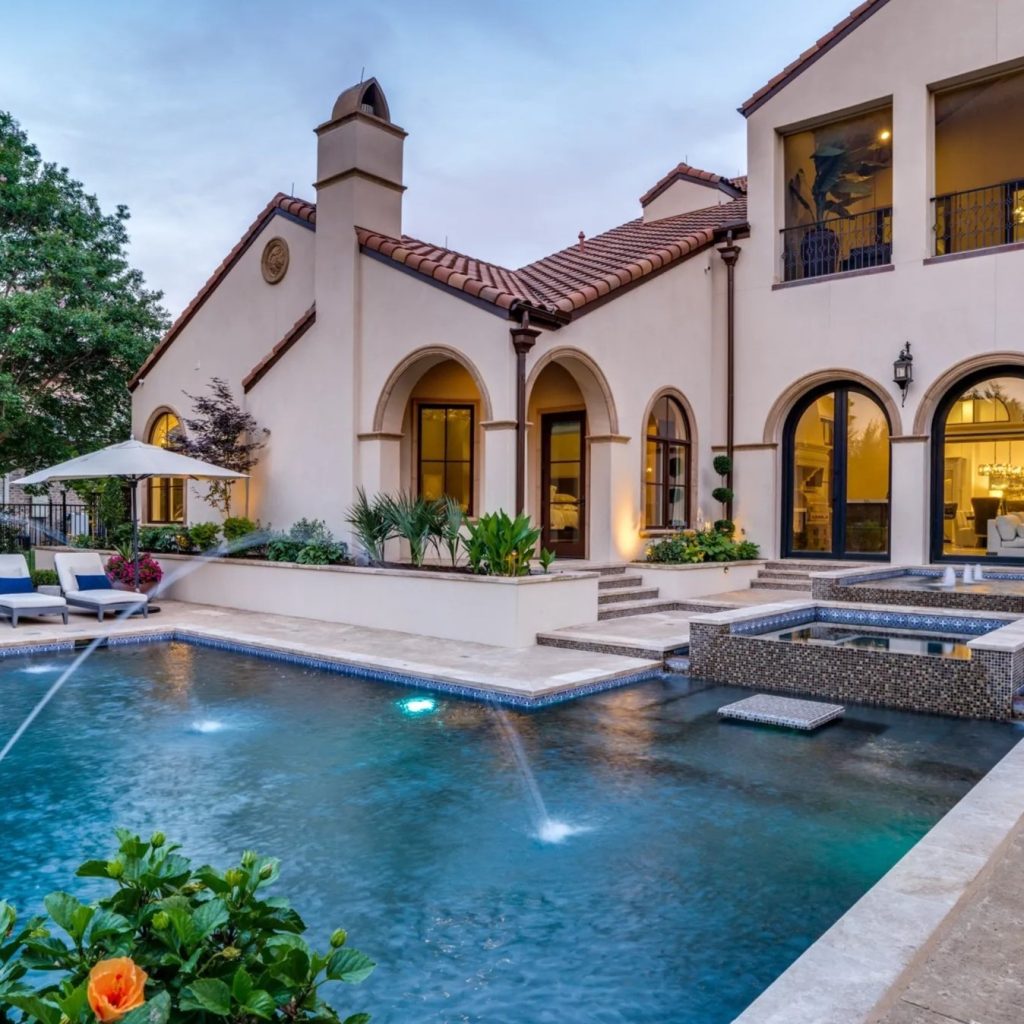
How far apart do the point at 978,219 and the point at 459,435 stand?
341 inches

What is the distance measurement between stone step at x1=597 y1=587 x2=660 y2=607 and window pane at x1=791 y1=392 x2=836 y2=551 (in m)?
3.56

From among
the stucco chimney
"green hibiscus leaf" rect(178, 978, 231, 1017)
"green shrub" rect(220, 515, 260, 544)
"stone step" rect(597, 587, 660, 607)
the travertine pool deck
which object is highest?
the stucco chimney

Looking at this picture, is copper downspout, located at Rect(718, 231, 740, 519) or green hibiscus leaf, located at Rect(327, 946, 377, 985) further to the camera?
copper downspout, located at Rect(718, 231, 740, 519)

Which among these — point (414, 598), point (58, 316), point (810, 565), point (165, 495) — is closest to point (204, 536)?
point (165, 495)

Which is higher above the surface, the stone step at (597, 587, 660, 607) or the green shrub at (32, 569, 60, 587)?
the stone step at (597, 587, 660, 607)

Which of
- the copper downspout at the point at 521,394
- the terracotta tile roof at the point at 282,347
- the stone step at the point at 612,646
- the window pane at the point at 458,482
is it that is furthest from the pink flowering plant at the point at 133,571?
the stone step at the point at 612,646

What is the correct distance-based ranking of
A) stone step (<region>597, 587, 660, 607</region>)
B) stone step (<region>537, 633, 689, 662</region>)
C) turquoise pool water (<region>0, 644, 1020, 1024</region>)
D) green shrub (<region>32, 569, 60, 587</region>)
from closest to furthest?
turquoise pool water (<region>0, 644, 1020, 1024</region>), stone step (<region>537, 633, 689, 662</region>), stone step (<region>597, 587, 660, 607</region>), green shrub (<region>32, 569, 60, 587</region>)

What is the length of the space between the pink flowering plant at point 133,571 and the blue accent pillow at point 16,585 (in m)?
1.26

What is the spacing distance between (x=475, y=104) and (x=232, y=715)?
65.1 feet

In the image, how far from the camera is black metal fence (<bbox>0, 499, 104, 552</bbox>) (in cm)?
1869

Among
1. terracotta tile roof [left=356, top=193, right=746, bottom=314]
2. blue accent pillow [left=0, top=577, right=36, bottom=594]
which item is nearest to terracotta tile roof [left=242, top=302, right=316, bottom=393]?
terracotta tile roof [left=356, top=193, right=746, bottom=314]

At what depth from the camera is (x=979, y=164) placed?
1427 centimetres

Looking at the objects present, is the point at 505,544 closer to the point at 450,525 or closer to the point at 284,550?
the point at 450,525

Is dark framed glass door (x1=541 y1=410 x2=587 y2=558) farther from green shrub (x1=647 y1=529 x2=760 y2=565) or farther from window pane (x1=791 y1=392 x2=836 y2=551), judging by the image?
window pane (x1=791 y1=392 x2=836 y2=551)
